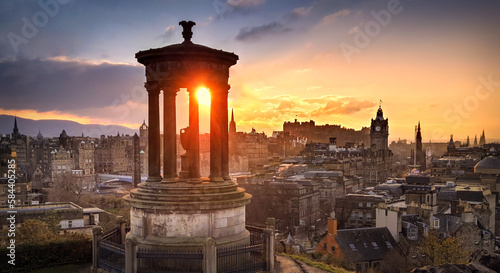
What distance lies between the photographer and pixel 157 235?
15633 mm

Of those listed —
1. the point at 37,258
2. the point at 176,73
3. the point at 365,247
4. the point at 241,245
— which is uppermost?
the point at 176,73

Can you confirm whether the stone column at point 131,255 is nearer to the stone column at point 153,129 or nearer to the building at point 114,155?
the stone column at point 153,129

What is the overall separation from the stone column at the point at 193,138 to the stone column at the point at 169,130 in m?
0.62

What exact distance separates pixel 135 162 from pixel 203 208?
90407 mm

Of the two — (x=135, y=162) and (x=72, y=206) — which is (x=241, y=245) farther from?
(x=135, y=162)

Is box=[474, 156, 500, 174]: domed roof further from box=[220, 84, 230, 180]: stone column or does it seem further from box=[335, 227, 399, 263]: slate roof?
box=[220, 84, 230, 180]: stone column

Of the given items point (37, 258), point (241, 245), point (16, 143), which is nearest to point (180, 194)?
point (241, 245)

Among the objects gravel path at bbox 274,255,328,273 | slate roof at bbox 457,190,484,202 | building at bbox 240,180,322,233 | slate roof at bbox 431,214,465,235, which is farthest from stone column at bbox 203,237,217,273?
slate roof at bbox 457,190,484,202

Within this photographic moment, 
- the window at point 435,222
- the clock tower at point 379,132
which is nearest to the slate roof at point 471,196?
the window at point 435,222

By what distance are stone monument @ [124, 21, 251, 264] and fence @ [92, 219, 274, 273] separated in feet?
1.41

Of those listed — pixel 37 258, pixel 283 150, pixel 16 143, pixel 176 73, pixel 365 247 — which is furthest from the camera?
pixel 283 150

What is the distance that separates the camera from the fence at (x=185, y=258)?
14.4 metres

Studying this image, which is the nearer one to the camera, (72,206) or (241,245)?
(241,245)

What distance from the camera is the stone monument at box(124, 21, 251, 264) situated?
15.5 metres
